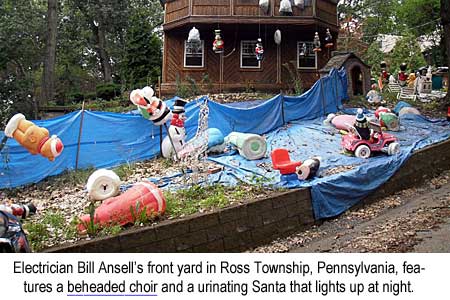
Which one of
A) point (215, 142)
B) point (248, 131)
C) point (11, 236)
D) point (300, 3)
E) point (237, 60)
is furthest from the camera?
point (237, 60)

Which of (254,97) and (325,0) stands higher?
(325,0)

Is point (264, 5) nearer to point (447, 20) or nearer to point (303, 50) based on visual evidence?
point (303, 50)

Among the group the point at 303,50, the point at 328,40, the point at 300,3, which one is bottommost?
the point at 303,50

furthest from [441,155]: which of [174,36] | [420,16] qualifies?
[420,16]

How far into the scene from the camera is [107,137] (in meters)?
9.64

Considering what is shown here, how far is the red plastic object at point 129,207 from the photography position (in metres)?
5.45

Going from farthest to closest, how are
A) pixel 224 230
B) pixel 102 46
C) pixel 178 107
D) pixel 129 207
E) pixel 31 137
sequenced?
pixel 102 46 → pixel 178 107 → pixel 31 137 → pixel 224 230 → pixel 129 207

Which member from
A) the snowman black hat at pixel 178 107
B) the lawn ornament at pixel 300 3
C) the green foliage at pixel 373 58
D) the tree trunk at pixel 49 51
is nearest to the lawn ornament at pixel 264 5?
the lawn ornament at pixel 300 3

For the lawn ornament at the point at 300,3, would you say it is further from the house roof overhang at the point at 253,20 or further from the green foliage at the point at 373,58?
the green foliage at the point at 373,58

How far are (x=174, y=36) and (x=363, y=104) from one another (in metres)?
9.17

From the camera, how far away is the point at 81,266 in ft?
12.3

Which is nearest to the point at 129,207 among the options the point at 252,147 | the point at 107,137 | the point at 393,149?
the point at 252,147

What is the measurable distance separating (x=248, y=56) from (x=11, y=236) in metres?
16.6

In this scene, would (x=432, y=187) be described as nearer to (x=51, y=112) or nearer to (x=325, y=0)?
(x=325, y=0)
